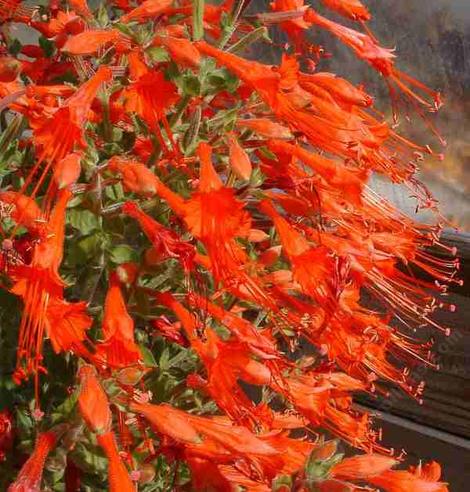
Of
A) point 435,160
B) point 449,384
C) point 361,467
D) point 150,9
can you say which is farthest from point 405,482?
point 435,160

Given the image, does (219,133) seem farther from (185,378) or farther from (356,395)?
(356,395)

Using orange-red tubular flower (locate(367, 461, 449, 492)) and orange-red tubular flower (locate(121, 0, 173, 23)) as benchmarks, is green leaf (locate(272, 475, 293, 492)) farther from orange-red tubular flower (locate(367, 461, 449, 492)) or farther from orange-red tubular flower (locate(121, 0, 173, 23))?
orange-red tubular flower (locate(121, 0, 173, 23))

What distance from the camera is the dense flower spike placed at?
825 mm

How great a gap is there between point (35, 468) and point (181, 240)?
0.23 m

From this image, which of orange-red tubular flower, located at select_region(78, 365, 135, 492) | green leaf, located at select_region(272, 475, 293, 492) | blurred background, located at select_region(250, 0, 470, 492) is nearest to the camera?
orange-red tubular flower, located at select_region(78, 365, 135, 492)

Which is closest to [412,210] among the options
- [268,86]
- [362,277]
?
[362,277]

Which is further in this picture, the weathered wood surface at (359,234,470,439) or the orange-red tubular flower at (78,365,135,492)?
the weathered wood surface at (359,234,470,439)

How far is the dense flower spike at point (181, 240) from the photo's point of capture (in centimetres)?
83

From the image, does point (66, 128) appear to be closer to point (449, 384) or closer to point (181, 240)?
point (181, 240)

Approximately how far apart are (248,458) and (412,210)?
113cm

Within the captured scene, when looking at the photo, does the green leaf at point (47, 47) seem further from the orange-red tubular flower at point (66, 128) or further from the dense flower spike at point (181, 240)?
the orange-red tubular flower at point (66, 128)

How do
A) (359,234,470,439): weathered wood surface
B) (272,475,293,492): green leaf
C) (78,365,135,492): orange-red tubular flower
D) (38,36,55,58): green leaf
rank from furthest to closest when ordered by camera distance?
(359,234,470,439): weathered wood surface → (38,36,55,58): green leaf → (272,475,293,492): green leaf → (78,365,135,492): orange-red tubular flower

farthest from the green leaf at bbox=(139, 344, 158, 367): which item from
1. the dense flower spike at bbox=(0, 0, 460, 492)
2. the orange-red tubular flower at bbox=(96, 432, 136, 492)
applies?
the orange-red tubular flower at bbox=(96, 432, 136, 492)

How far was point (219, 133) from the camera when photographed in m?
0.90
